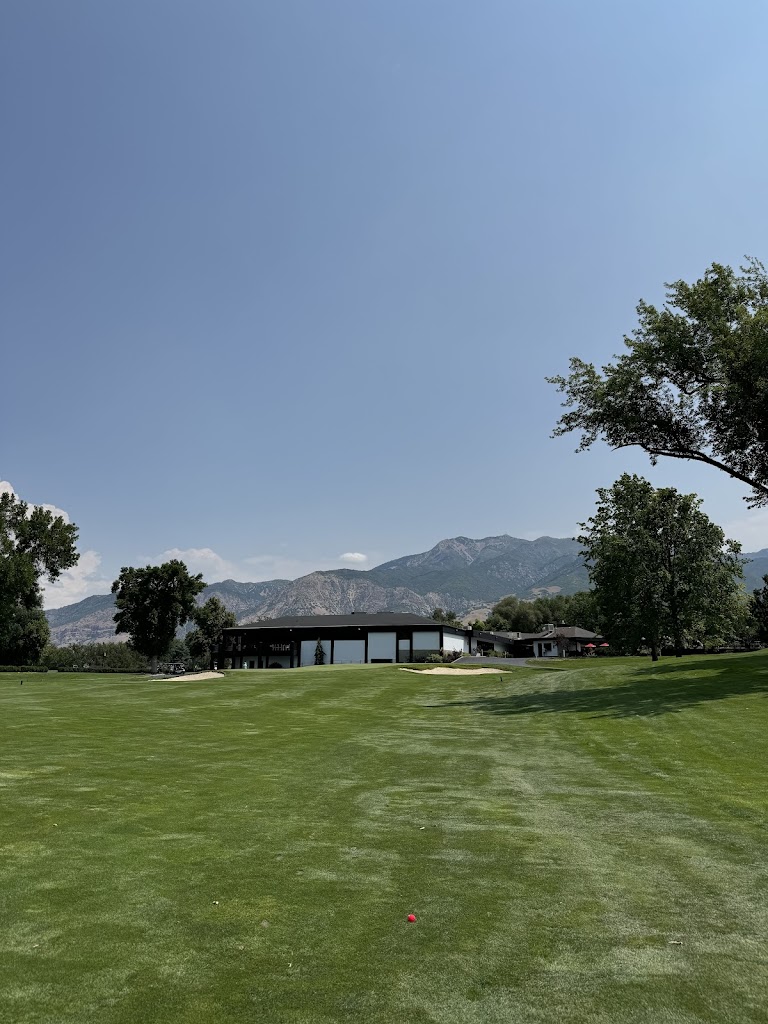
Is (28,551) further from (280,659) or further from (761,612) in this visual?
(761,612)

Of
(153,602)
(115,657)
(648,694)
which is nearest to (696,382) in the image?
(648,694)

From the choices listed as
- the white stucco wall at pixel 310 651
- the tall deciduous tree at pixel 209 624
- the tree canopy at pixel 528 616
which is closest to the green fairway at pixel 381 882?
the white stucco wall at pixel 310 651

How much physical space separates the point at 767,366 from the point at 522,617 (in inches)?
6203

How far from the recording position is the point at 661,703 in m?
24.2

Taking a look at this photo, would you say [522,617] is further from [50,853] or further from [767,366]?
[50,853]

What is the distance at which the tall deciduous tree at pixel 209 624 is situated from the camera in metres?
123


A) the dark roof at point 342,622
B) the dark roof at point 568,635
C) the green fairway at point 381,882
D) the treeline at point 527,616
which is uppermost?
the treeline at point 527,616

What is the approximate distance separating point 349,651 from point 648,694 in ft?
225

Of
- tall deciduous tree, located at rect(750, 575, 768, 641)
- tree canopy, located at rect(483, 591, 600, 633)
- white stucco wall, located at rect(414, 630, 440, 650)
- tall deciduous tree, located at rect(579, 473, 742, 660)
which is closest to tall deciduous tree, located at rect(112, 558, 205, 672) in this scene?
white stucco wall, located at rect(414, 630, 440, 650)

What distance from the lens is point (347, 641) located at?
305 ft

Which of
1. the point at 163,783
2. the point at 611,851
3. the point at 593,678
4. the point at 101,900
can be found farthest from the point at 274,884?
the point at 593,678

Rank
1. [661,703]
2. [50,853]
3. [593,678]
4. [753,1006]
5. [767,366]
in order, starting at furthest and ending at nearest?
[593,678], [767,366], [661,703], [50,853], [753,1006]

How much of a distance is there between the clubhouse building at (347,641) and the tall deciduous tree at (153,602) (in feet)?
32.3

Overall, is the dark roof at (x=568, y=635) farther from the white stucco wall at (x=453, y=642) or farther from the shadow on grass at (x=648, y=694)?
the shadow on grass at (x=648, y=694)
